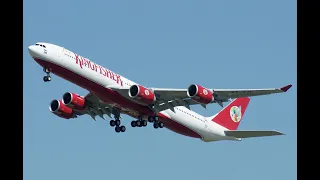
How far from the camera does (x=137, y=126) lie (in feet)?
149

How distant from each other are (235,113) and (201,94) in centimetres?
1386

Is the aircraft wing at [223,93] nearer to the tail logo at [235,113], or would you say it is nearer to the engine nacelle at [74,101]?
the engine nacelle at [74,101]

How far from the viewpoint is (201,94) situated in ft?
133

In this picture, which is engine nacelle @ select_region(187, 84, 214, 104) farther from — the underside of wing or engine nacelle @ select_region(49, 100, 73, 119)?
engine nacelle @ select_region(49, 100, 73, 119)

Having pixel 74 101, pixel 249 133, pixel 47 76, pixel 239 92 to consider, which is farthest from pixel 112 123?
pixel 239 92

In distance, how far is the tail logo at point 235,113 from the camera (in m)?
53.2

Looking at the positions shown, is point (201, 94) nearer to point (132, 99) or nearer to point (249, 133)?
point (132, 99)

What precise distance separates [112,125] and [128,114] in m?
1.98

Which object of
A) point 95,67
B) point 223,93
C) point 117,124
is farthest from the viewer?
point 117,124

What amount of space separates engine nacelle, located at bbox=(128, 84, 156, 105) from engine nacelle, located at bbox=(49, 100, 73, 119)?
26.1ft

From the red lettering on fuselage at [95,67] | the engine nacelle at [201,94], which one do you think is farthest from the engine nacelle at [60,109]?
the engine nacelle at [201,94]
